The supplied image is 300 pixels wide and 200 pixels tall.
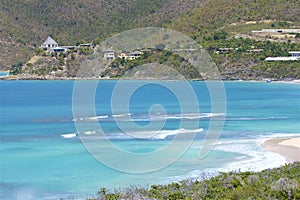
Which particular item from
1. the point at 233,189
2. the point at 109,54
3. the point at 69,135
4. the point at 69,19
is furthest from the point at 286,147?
the point at 69,19

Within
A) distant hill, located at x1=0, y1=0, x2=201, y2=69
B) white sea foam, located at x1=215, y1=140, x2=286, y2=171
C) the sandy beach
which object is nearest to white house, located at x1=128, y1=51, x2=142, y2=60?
distant hill, located at x1=0, y1=0, x2=201, y2=69

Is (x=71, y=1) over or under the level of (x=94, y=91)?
over

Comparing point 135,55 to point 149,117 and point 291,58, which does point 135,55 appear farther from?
point 149,117

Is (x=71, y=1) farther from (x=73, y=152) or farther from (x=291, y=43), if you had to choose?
(x=73, y=152)

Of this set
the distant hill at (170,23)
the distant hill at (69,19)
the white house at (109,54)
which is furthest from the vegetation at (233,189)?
the distant hill at (69,19)

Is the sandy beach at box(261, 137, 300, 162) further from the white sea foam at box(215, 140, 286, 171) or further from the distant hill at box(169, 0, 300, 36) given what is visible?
the distant hill at box(169, 0, 300, 36)

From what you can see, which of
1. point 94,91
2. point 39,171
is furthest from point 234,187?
point 94,91
